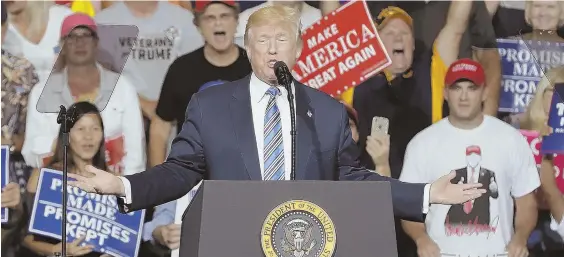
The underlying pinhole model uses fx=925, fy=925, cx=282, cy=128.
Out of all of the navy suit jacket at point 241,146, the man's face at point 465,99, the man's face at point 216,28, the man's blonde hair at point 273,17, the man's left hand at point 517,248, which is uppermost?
the man's face at point 216,28

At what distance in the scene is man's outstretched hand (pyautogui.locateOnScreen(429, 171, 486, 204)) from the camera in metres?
2.47

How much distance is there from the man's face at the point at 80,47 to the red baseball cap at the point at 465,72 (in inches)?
73.5

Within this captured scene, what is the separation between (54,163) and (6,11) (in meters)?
0.86

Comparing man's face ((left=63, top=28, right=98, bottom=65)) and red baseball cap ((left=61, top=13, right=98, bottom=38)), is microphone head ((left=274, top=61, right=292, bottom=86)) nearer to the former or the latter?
man's face ((left=63, top=28, right=98, bottom=65))

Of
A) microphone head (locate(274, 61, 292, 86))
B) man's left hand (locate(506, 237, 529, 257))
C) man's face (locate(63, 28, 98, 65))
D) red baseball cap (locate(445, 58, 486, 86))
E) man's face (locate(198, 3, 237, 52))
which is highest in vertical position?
man's face (locate(198, 3, 237, 52))

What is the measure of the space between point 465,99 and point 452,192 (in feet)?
8.34

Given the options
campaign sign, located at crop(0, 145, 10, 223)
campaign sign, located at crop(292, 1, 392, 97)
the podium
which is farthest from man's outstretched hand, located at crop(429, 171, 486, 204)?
campaign sign, located at crop(0, 145, 10, 223)

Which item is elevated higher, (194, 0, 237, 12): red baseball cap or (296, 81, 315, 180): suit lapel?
(194, 0, 237, 12): red baseball cap

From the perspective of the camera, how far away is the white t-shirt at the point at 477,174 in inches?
191

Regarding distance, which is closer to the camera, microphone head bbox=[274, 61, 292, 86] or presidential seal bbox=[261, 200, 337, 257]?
presidential seal bbox=[261, 200, 337, 257]

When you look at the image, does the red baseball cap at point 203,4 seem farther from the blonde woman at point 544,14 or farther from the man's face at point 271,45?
the man's face at point 271,45

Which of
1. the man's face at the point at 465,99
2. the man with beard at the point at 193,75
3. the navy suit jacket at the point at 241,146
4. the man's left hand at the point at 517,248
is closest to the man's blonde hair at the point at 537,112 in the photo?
the man's face at the point at 465,99

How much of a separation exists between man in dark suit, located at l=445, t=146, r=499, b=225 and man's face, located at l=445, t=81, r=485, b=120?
0.65ft

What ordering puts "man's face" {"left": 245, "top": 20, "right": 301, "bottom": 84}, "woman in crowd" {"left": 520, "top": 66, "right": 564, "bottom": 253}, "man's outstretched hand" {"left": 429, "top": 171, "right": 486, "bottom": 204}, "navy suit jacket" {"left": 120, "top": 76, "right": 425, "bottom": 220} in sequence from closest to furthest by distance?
"man's outstretched hand" {"left": 429, "top": 171, "right": 486, "bottom": 204}
"navy suit jacket" {"left": 120, "top": 76, "right": 425, "bottom": 220}
"man's face" {"left": 245, "top": 20, "right": 301, "bottom": 84}
"woman in crowd" {"left": 520, "top": 66, "right": 564, "bottom": 253}
